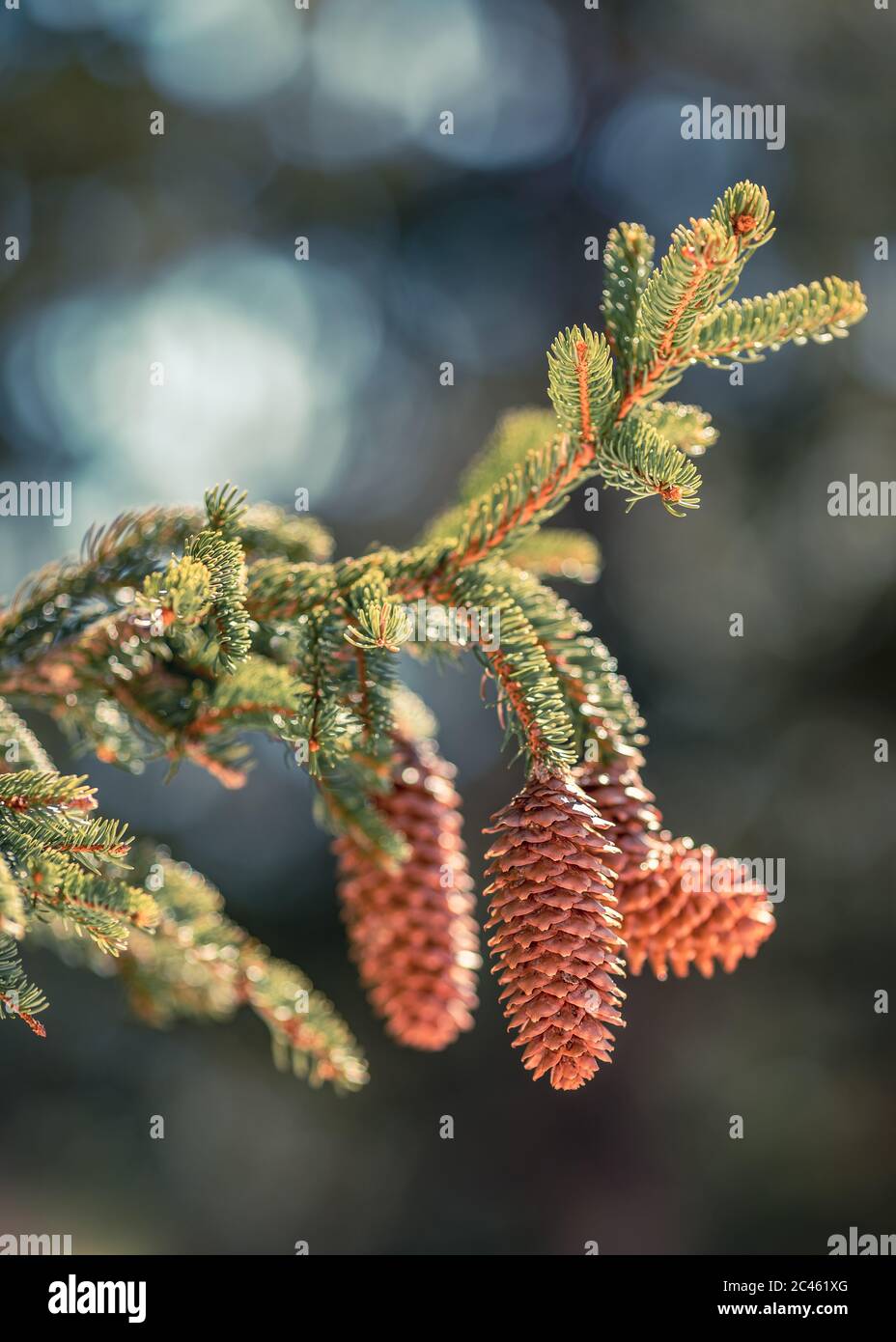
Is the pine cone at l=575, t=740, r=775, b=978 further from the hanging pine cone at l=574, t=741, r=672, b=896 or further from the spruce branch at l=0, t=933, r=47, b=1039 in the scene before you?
the spruce branch at l=0, t=933, r=47, b=1039

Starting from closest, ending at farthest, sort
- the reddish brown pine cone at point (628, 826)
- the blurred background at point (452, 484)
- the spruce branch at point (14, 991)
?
the spruce branch at point (14, 991), the reddish brown pine cone at point (628, 826), the blurred background at point (452, 484)

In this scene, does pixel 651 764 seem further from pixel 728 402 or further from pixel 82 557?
pixel 82 557

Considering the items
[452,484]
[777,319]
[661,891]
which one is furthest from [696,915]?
[452,484]

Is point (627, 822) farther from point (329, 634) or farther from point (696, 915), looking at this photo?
point (329, 634)

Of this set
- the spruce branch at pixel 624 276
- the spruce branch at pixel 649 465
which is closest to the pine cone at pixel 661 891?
the spruce branch at pixel 649 465

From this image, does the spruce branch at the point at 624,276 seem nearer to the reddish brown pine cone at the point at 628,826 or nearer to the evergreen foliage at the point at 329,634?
the evergreen foliage at the point at 329,634

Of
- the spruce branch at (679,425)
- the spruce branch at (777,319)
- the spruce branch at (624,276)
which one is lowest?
the spruce branch at (679,425)
